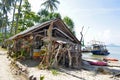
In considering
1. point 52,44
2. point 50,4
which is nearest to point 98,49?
point 50,4

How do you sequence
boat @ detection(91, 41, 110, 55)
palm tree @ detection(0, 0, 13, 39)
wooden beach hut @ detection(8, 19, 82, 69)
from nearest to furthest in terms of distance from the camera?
1. wooden beach hut @ detection(8, 19, 82, 69)
2. palm tree @ detection(0, 0, 13, 39)
3. boat @ detection(91, 41, 110, 55)

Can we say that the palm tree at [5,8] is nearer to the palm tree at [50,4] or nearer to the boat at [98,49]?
the palm tree at [50,4]

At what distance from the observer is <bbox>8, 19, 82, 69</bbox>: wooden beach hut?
54.1 ft

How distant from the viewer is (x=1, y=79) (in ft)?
41.9

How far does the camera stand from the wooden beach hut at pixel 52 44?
1649 cm

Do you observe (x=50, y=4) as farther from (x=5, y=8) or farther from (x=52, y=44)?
(x=52, y=44)

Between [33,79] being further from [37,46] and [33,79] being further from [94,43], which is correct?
Answer: [94,43]

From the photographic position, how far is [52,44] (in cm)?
1841

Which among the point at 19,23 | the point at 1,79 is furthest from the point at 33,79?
the point at 19,23

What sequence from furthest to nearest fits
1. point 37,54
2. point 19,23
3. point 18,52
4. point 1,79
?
point 19,23
point 18,52
point 37,54
point 1,79

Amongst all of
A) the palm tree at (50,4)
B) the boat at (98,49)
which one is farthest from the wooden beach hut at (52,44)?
the boat at (98,49)

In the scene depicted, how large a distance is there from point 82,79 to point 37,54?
29.7 ft

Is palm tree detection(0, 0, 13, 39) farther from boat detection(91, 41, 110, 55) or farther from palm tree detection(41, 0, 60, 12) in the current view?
boat detection(91, 41, 110, 55)

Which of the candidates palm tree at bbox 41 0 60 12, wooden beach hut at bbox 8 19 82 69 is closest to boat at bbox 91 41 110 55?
palm tree at bbox 41 0 60 12
